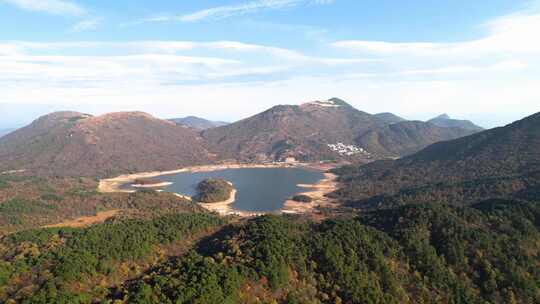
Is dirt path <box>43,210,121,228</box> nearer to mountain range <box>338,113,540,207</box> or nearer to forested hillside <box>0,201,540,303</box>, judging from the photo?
forested hillside <box>0,201,540,303</box>

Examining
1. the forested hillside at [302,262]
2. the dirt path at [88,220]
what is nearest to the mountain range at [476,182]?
the forested hillside at [302,262]

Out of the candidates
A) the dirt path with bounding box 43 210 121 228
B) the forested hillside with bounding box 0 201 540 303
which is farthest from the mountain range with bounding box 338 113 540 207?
the dirt path with bounding box 43 210 121 228

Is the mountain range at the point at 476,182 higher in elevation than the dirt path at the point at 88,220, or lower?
higher

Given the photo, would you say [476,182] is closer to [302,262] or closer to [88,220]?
[302,262]

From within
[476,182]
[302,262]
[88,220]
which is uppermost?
[476,182]

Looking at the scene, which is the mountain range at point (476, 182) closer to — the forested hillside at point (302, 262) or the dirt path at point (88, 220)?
the forested hillside at point (302, 262)

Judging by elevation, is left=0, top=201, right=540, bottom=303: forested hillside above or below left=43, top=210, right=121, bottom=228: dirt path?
above

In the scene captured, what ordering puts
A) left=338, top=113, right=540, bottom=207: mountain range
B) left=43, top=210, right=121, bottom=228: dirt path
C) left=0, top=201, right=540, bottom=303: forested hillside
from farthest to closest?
left=338, top=113, right=540, bottom=207: mountain range < left=43, top=210, right=121, bottom=228: dirt path < left=0, top=201, right=540, bottom=303: forested hillside

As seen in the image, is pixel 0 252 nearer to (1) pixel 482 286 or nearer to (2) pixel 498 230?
(1) pixel 482 286

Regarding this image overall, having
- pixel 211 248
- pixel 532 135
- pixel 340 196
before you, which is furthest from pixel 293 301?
pixel 532 135

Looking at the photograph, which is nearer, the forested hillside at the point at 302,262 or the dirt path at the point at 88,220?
the forested hillside at the point at 302,262

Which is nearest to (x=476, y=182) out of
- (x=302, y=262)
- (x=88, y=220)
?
(x=302, y=262)
